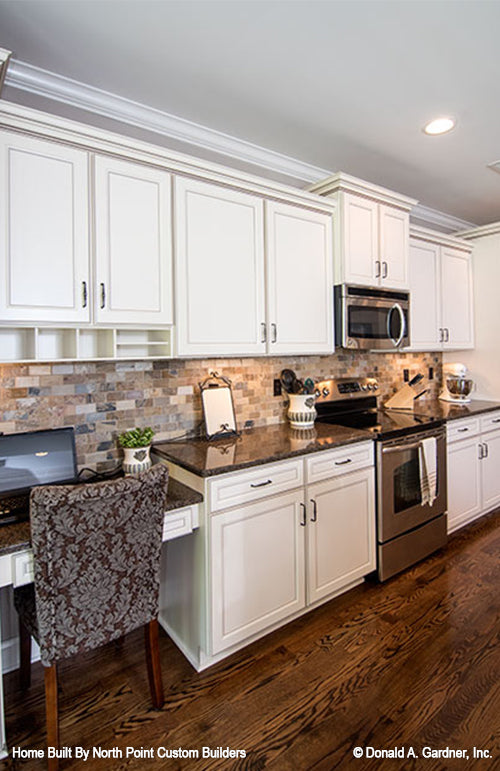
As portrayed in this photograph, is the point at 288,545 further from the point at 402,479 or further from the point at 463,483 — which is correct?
the point at 463,483

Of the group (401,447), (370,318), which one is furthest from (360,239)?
(401,447)

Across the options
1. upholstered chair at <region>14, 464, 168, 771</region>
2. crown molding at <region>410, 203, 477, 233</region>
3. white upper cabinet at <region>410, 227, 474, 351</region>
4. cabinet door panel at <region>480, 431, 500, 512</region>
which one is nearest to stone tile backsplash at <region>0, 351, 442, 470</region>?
upholstered chair at <region>14, 464, 168, 771</region>

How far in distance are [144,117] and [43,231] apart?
41.5 inches

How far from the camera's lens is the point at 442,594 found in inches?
96.3

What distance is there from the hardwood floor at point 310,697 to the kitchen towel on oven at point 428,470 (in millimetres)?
627

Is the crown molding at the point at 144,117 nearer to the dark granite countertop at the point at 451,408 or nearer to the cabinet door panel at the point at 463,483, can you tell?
the dark granite countertop at the point at 451,408

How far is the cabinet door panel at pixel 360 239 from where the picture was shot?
2725mm

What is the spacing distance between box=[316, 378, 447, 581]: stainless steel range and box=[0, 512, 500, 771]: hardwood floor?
368mm

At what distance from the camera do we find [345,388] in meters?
3.16

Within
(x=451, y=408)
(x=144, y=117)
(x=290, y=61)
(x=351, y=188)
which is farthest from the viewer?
(x=451, y=408)

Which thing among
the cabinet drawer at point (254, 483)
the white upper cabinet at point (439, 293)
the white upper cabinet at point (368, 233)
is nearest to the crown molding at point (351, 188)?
the white upper cabinet at point (368, 233)

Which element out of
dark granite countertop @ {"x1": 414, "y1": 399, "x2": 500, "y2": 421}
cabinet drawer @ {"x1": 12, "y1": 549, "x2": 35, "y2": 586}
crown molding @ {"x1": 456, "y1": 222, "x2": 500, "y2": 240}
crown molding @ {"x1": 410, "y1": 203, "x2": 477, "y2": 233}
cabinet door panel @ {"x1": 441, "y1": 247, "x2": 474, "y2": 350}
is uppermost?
crown molding @ {"x1": 410, "y1": 203, "x2": 477, "y2": 233}

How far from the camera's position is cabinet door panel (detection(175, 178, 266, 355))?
2.08 meters

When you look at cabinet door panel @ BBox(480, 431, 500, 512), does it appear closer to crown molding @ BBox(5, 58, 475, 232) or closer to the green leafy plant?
crown molding @ BBox(5, 58, 475, 232)
